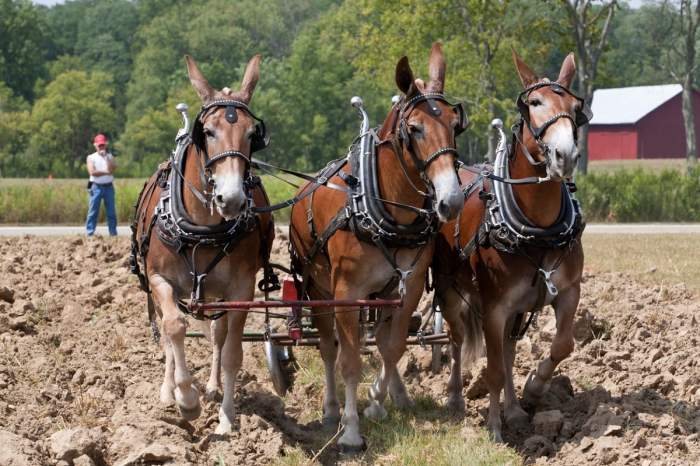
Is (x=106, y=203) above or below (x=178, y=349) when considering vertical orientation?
above

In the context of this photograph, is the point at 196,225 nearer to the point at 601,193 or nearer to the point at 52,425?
the point at 52,425

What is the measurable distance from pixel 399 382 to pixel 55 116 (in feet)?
176

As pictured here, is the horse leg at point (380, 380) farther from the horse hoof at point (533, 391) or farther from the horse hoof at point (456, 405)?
the horse hoof at point (533, 391)


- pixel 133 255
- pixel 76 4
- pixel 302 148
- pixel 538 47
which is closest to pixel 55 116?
pixel 302 148

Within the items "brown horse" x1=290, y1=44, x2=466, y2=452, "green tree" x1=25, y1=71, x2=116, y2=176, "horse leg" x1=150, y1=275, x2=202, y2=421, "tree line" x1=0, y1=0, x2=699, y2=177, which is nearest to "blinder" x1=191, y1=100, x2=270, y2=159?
"brown horse" x1=290, y1=44, x2=466, y2=452

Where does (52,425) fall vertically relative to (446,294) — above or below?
below

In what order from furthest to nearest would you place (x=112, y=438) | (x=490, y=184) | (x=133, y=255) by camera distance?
→ (x=133, y=255), (x=490, y=184), (x=112, y=438)

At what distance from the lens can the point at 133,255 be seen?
27.3 ft

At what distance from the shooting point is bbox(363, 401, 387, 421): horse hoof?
25.4 ft

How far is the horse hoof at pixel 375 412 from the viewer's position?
305 inches

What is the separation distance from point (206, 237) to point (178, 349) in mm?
715

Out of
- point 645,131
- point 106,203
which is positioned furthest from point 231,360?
point 645,131

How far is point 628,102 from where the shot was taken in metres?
70.1

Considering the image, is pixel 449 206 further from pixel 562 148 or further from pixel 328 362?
pixel 328 362
